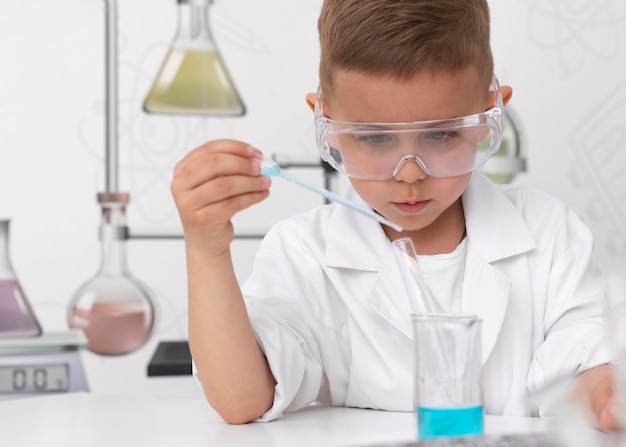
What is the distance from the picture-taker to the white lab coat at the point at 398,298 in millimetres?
1324

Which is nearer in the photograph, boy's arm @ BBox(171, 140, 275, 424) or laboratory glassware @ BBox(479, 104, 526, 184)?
boy's arm @ BBox(171, 140, 275, 424)

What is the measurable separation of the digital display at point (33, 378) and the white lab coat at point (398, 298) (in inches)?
44.8

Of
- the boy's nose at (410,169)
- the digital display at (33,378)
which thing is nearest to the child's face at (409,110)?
the boy's nose at (410,169)

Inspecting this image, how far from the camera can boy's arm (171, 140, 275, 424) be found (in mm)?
1112

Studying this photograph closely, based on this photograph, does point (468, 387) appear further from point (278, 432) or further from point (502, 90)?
point (502, 90)

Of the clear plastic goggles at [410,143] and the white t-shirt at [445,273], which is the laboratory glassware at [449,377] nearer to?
the clear plastic goggles at [410,143]

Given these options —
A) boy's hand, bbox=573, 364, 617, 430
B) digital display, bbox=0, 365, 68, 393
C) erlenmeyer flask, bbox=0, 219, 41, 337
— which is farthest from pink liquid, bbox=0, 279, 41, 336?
boy's hand, bbox=573, 364, 617, 430

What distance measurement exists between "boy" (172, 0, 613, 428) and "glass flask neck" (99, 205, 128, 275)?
105 cm

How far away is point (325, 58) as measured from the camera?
1336 mm

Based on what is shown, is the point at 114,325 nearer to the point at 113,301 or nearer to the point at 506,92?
the point at 113,301

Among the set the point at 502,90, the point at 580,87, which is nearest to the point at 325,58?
the point at 502,90

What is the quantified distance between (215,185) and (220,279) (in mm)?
142

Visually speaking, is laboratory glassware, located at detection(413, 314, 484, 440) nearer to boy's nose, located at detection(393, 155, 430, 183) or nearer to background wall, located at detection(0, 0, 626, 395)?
boy's nose, located at detection(393, 155, 430, 183)

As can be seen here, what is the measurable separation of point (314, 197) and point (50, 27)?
0.89 m
